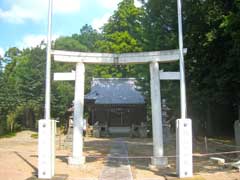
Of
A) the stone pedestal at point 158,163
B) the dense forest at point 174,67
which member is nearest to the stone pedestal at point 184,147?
the stone pedestal at point 158,163

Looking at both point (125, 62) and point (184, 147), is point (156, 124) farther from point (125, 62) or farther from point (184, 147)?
point (125, 62)

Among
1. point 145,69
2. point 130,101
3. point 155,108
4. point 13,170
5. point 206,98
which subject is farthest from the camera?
point 130,101

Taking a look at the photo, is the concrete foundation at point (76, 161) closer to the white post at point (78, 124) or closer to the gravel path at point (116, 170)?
the white post at point (78, 124)

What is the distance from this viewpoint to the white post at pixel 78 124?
1403cm

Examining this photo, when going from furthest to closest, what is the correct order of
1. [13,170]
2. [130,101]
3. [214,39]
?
[130,101] < [214,39] < [13,170]

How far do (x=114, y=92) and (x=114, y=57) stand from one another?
2205 centimetres

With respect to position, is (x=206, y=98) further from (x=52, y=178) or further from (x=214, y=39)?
(x=52, y=178)

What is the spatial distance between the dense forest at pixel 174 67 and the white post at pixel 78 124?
237 inches

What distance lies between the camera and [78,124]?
14.1 meters

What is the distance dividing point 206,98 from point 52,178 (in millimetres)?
12884

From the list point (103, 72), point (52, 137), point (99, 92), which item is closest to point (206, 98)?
point (52, 137)

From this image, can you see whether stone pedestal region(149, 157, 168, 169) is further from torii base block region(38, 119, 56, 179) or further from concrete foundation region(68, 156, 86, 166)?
torii base block region(38, 119, 56, 179)

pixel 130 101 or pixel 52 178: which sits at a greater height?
pixel 130 101

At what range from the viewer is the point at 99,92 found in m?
36.1
